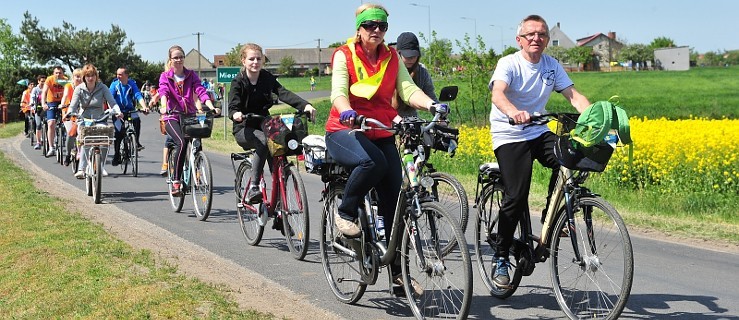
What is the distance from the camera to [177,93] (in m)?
12.8

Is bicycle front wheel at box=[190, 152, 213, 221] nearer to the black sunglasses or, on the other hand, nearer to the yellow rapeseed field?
the black sunglasses

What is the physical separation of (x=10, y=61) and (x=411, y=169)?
9834 centimetres

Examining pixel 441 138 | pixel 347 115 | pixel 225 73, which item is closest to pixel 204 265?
pixel 441 138

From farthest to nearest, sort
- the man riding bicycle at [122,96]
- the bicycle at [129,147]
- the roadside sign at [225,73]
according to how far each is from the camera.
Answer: the roadside sign at [225,73], the man riding bicycle at [122,96], the bicycle at [129,147]

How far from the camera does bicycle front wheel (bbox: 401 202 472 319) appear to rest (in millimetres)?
5668

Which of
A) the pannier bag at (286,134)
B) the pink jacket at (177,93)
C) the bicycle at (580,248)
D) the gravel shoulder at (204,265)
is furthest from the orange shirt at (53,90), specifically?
the bicycle at (580,248)

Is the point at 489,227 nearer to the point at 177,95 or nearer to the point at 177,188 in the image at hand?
the point at 177,188

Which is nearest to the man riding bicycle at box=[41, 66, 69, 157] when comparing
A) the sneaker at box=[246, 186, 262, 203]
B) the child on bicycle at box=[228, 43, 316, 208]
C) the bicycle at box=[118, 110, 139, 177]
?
the bicycle at box=[118, 110, 139, 177]

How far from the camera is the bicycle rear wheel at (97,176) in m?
13.8

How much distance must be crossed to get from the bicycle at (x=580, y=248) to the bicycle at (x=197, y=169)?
5.57m

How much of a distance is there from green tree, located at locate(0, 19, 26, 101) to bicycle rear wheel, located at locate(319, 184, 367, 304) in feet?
262

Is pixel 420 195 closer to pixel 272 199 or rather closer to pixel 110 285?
pixel 110 285

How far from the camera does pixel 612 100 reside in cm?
602

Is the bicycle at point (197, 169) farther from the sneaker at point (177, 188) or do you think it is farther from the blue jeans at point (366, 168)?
the blue jeans at point (366, 168)
